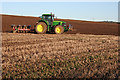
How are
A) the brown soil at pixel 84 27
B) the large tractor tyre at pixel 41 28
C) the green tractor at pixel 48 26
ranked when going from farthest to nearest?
the brown soil at pixel 84 27 < the green tractor at pixel 48 26 < the large tractor tyre at pixel 41 28

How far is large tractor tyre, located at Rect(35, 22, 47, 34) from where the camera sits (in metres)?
14.4

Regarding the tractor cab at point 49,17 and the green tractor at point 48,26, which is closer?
the green tractor at point 48,26

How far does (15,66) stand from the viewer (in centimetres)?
445

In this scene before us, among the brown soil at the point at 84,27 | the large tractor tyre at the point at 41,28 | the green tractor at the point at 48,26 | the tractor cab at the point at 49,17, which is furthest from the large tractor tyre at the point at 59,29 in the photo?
the brown soil at the point at 84,27

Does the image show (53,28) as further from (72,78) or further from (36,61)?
(72,78)

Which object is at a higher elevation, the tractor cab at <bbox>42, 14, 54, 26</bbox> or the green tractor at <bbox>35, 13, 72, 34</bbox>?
the tractor cab at <bbox>42, 14, 54, 26</bbox>

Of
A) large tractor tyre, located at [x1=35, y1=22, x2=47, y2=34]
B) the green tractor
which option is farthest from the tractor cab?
large tractor tyre, located at [x1=35, y1=22, x2=47, y2=34]

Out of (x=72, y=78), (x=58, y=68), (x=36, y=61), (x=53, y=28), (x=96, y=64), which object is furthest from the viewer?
(x=53, y=28)

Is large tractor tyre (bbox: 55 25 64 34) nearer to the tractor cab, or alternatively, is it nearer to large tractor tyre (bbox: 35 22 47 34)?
the tractor cab

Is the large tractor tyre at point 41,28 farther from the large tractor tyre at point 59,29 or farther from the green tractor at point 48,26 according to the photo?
the large tractor tyre at point 59,29

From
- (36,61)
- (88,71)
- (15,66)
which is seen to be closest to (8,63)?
(15,66)

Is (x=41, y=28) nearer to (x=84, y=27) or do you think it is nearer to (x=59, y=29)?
(x=59, y=29)

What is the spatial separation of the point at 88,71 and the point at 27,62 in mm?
1958

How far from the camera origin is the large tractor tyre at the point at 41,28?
47.1ft
